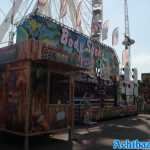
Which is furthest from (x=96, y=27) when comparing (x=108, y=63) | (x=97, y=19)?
(x=108, y=63)

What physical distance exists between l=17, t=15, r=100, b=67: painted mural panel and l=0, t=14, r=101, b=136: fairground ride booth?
526 centimetres

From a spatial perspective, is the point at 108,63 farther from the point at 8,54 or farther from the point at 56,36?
the point at 8,54

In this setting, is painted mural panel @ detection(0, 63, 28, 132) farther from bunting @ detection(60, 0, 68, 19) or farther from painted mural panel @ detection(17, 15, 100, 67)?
bunting @ detection(60, 0, 68, 19)

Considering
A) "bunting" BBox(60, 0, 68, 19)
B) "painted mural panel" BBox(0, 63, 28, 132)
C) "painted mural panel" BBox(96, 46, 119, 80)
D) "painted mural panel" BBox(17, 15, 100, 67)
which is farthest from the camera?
"bunting" BBox(60, 0, 68, 19)

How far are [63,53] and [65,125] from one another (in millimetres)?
3043

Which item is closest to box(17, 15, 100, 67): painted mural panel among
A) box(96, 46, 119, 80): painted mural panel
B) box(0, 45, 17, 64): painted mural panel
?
box(96, 46, 119, 80): painted mural panel

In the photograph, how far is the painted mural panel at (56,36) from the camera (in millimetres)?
19719

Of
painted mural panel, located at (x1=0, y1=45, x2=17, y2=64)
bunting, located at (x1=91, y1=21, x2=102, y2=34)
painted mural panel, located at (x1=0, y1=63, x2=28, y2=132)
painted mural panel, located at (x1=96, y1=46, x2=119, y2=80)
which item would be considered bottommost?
painted mural panel, located at (x1=0, y1=63, x2=28, y2=132)

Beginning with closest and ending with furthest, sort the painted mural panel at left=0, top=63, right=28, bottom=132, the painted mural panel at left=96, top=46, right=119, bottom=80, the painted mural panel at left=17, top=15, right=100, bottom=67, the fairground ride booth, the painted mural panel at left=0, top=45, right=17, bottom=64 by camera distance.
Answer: the fairground ride booth
the painted mural panel at left=0, top=63, right=28, bottom=132
the painted mural panel at left=0, top=45, right=17, bottom=64
the painted mural panel at left=17, top=15, right=100, bottom=67
the painted mural panel at left=96, top=46, right=119, bottom=80

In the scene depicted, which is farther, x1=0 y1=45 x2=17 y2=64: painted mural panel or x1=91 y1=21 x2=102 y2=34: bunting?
x1=91 y1=21 x2=102 y2=34: bunting

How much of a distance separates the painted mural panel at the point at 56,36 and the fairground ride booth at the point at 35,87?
17.3ft

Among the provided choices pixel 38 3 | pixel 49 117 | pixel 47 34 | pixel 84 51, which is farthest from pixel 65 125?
pixel 38 3

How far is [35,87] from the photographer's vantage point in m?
11.0

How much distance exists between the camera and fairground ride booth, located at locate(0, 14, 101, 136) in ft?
35.1
